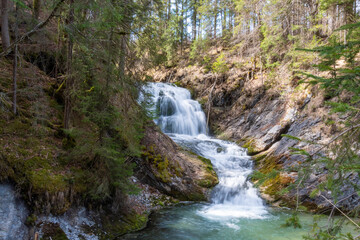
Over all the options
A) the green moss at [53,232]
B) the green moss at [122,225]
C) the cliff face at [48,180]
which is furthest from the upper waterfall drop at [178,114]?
the green moss at [53,232]

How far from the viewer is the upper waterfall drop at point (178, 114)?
17094 millimetres

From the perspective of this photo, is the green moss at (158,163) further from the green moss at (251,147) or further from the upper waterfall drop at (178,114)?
the upper waterfall drop at (178,114)

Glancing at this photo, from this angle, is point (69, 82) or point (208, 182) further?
point (208, 182)

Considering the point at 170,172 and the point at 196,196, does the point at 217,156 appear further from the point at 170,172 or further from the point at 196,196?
the point at 170,172

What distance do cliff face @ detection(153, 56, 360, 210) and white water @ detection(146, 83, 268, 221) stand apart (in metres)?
0.72

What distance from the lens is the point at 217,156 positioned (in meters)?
12.7

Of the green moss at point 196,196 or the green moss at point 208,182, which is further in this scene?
the green moss at point 208,182

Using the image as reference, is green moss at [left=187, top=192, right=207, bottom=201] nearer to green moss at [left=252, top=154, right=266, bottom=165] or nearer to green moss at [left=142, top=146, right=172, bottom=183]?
green moss at [left=142, top=146, right=172, bottom=183]

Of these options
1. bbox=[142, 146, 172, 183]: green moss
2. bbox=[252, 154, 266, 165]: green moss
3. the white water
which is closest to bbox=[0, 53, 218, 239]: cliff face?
bbox=[142, 146, 172, 183]: green moss

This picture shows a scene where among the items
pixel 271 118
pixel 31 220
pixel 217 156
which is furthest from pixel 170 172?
pixel 271 118

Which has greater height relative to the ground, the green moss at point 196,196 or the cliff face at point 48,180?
the cliff face at point 48,180

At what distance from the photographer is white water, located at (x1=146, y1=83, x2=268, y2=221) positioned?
27.8ft

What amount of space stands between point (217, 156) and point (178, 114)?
20.3 feet

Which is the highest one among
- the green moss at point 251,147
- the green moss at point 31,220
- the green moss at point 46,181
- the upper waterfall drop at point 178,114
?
the upper waterfall drop at point 178,114
